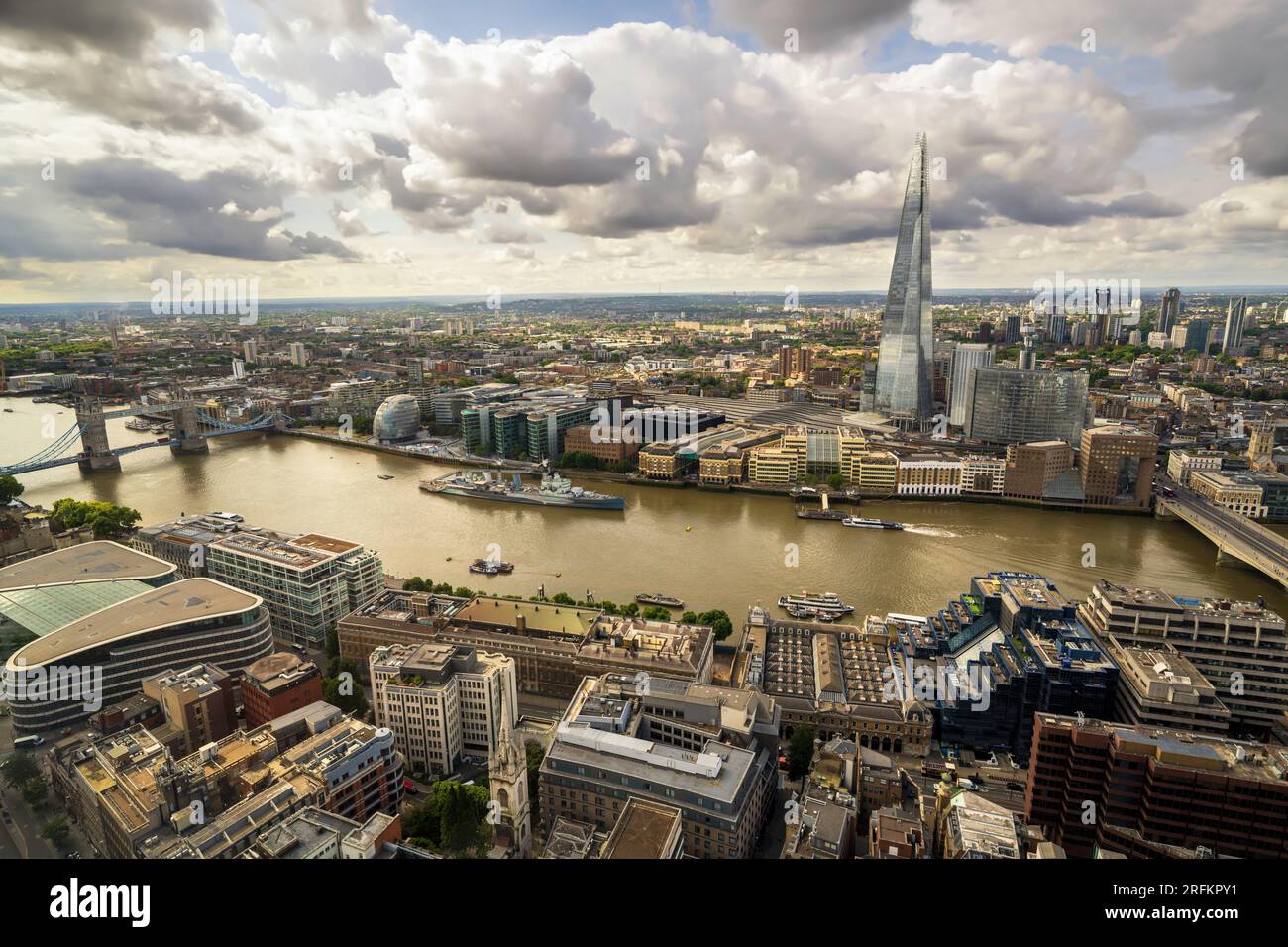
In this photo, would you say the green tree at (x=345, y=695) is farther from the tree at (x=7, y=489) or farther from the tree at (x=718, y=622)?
the tree at (x=7, y=489)

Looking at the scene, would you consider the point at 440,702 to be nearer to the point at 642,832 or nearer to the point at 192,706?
the point at 192,706

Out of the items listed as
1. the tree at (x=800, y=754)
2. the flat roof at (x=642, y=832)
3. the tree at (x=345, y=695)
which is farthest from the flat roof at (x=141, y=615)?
the tree at (x=800, y=754)

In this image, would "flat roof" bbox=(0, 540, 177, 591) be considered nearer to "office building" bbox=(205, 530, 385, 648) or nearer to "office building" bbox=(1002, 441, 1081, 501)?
"office building" bbox=(205, 530, 385, 648)

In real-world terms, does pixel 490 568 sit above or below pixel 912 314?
below

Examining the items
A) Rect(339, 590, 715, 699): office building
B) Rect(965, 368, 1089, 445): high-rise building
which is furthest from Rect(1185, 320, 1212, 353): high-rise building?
Rect(339, 590, 715, 699): office building

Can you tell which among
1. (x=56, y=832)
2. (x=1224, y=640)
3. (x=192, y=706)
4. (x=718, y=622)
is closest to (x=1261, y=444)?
(x=1224, y=640)

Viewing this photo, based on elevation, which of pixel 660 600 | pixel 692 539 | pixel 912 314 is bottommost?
pixel 660 600

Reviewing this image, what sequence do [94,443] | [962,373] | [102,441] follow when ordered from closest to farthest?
[94,443], [102,441], [962,373]

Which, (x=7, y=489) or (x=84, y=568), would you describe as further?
(x=7, y=489)
